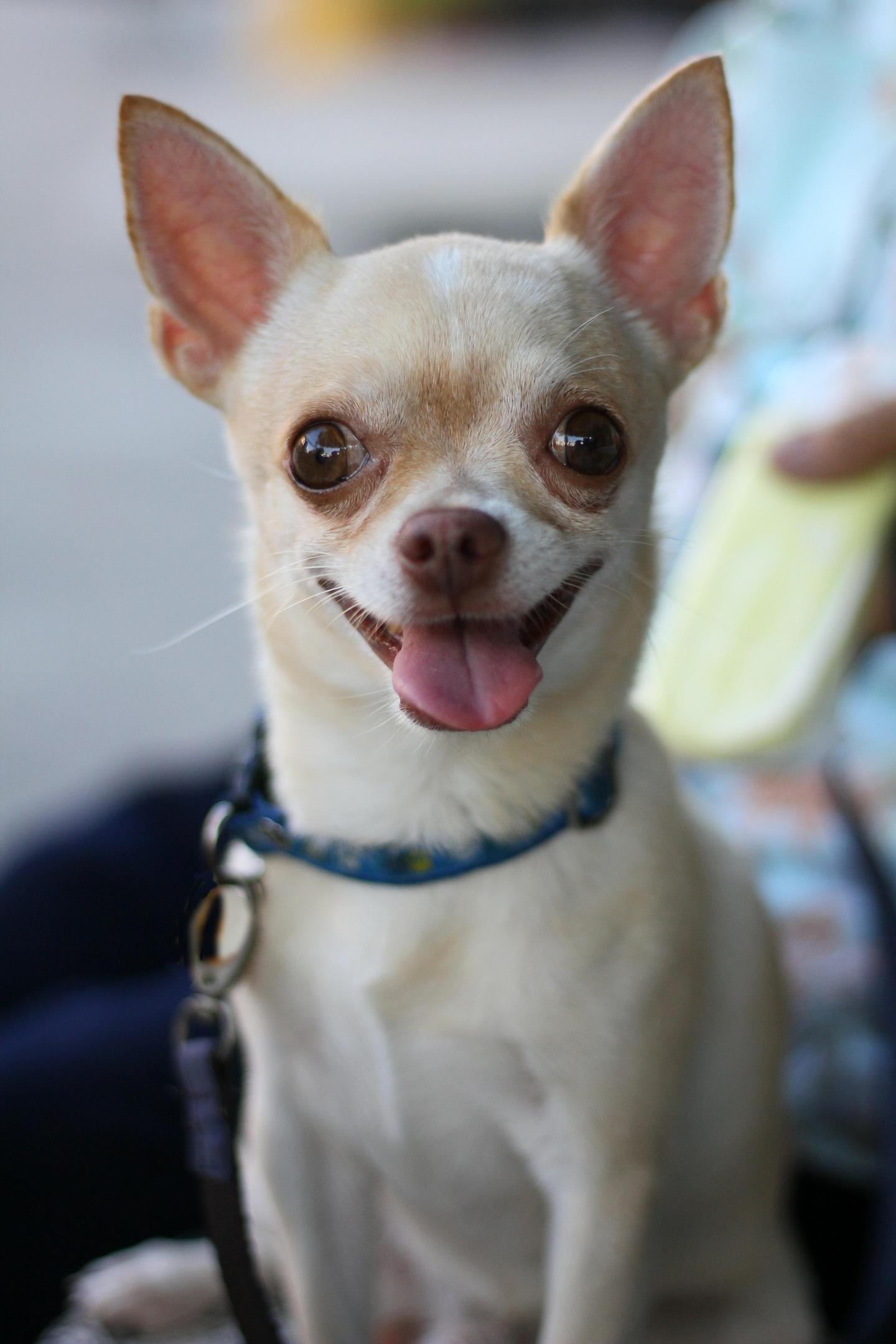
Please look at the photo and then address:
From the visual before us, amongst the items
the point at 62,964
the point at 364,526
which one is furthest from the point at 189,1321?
the point at 364,526

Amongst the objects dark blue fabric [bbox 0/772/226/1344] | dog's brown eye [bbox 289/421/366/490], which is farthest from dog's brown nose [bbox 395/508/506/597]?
dark blue fabric [bbox 0/772/226/1344]

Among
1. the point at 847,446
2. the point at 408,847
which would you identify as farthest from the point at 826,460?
the point at 408,847

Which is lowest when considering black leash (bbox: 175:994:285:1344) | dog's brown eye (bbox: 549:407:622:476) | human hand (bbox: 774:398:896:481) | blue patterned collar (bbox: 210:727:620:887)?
black leash (bbox: 175:994:285:1344)

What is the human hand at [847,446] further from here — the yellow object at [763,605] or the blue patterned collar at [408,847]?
the blue patterned collar at [408,847]

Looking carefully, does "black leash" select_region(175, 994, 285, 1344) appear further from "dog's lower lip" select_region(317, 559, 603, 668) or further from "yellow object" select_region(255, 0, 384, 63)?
"yellow object" select_region(255, 0, 384, 63)

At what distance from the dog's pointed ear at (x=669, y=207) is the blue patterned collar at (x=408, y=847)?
0.40 metres

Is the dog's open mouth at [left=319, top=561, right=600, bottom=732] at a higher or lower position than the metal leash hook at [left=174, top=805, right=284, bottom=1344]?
higher

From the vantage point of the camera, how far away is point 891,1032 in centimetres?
131

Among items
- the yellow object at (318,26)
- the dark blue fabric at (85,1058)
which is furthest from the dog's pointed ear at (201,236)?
the yellow object at (318,26)

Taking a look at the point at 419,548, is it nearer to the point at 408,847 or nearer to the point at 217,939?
the point at 408,847

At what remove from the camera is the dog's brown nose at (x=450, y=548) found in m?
0.92

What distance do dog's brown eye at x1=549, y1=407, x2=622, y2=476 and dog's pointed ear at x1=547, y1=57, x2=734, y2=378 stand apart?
0.16 metres

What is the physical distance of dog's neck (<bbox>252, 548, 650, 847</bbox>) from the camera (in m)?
1.12

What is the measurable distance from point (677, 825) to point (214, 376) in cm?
61
